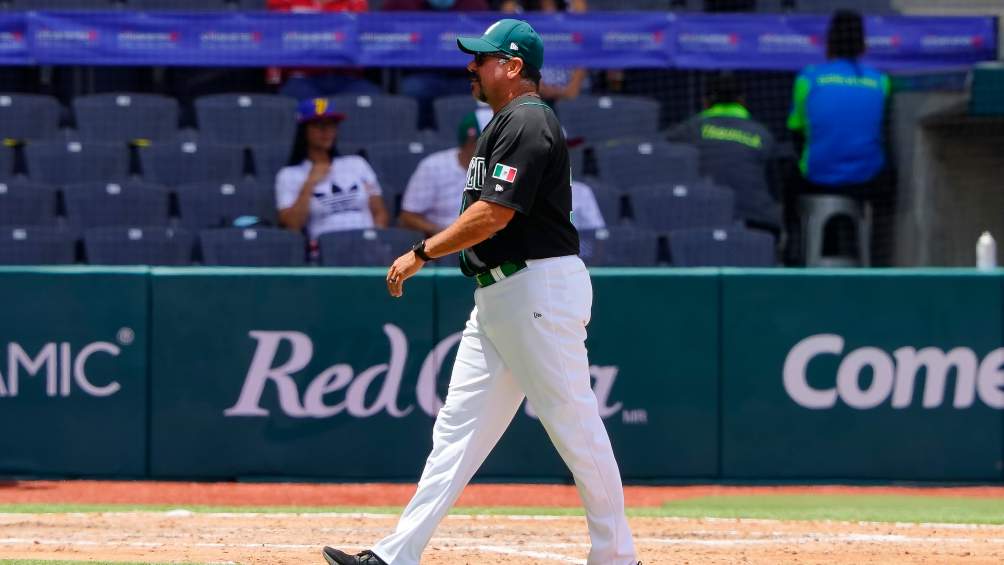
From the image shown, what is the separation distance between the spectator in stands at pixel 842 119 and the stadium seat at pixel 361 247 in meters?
3.54

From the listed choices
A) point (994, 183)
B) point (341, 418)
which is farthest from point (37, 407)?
point (994, 183)

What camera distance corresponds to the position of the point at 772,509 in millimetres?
7840

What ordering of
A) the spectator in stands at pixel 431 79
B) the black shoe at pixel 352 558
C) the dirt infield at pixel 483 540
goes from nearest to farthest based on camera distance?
the black shoe at pixel 352 558, the dirt infield at pixel 483 540, the spectator in stands at pixel 431 79

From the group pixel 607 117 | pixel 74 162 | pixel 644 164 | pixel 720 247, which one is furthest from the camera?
pixel 607 117

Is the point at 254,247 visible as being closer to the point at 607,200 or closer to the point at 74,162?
the point at 74,162

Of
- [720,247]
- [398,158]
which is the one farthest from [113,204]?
[720,247]

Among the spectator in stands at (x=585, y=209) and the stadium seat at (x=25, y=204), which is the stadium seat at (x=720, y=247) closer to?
the spectator in stands at (x=585, y=209)

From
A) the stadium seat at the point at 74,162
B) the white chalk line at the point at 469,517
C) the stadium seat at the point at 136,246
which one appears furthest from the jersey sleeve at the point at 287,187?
the white chalk line at the point at 469,517

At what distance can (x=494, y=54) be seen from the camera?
16.1 ft

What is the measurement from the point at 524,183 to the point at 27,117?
785cm

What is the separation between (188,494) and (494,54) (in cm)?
426

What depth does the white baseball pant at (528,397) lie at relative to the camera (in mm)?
4879

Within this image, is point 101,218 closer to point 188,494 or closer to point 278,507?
point 188,494

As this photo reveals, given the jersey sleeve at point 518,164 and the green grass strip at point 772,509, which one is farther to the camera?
the green grass strip at point 772,509
